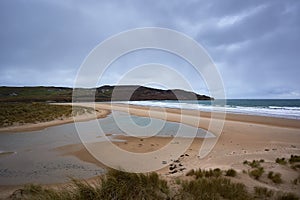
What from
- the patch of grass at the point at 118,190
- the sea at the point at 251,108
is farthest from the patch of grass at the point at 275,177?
the sea at the point at 251,108

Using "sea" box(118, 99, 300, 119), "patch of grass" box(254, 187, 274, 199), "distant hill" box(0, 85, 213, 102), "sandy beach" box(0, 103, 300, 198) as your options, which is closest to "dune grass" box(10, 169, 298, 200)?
"patch of grass" box(254, 187, 274, 199)

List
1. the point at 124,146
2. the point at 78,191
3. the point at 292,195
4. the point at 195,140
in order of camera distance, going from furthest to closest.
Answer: the point at 195,140 < the point at 124,146 < the point at 292,195 < the point at 78,191

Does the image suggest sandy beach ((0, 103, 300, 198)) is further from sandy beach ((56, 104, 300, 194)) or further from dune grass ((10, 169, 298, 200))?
dune grass ((10, 169, 298, 200))

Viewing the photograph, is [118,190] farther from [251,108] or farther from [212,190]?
[251,108]

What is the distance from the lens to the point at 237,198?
408 centimetres

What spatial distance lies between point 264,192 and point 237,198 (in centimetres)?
92

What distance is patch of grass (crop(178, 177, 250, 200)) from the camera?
161 inches

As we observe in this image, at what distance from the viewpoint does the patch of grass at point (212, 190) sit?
13.4ft

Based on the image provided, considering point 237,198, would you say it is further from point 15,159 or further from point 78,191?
point 15,159

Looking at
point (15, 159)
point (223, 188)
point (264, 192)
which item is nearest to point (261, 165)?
point (264, 192)

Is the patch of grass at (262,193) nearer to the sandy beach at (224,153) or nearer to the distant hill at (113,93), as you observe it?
the sandy beach at (224,153)

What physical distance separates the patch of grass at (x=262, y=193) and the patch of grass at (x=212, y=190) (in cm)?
23

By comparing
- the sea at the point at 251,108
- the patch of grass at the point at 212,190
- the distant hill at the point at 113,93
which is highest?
the distant hill at the point at 113,93

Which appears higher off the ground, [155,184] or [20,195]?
[155,184]
